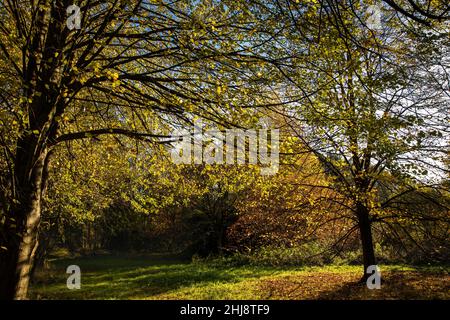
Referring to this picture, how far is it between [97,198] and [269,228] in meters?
6.86

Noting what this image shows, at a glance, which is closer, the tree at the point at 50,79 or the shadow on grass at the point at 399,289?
the tree at the point at 50,79

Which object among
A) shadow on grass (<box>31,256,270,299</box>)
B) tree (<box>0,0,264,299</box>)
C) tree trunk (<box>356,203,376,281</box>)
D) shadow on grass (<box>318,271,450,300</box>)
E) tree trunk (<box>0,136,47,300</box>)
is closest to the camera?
tree (<box>0,0,264,299</box>)

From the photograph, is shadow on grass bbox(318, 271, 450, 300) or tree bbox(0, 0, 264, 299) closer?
tree bbox(0, 0, 264, 299)

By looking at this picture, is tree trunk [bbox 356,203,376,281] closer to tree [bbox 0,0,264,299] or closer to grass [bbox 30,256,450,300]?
grass [bbox 30,256,450,300]

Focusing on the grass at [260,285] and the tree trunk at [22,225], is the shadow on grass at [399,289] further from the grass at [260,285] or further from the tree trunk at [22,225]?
the tree trunk at [22,225]

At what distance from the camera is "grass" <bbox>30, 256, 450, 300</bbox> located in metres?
9.80

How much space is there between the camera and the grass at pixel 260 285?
980 cm

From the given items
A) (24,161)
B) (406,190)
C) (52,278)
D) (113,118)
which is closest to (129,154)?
(113,118)

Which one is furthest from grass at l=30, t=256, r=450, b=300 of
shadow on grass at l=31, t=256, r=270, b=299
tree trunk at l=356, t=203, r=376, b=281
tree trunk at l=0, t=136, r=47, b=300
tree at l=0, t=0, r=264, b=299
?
tree at l=0, t=0, r=264, b=299

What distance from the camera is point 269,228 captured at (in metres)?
12.9

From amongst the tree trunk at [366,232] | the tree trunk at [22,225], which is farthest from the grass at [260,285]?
the tree trunk at [22,225]

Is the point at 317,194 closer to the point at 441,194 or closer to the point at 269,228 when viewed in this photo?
the point at 269,228

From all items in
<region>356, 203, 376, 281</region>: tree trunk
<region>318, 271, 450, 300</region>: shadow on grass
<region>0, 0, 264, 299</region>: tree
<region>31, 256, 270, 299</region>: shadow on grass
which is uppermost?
<region>0, 0, 264, 299</region>: tree
